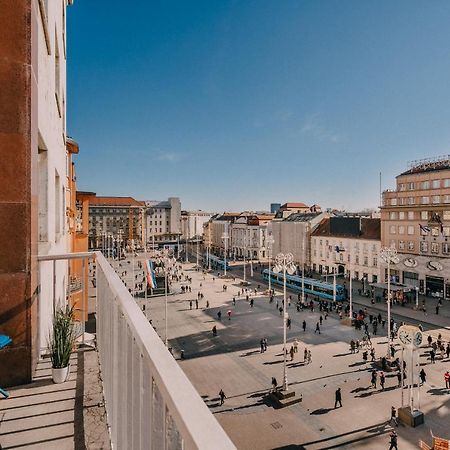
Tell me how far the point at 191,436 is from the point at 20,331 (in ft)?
12.4

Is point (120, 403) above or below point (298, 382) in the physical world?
above

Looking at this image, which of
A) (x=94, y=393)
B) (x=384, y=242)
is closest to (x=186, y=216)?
(x=384, y=242)

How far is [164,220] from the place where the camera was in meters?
150

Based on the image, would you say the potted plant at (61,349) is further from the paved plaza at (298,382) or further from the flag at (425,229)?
the flag at (425,229)

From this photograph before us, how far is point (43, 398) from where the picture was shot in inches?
167

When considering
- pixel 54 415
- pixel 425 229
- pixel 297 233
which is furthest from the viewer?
pixel 297 233

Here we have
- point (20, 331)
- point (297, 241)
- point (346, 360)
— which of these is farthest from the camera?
point (297, 241)

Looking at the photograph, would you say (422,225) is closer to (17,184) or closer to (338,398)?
(338,398)

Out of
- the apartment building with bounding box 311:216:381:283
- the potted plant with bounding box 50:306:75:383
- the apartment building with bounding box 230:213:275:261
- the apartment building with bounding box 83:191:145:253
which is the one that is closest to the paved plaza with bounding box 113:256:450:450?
the potted plant with bounding box 50:306:75:383

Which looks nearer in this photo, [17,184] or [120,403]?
[120,403]

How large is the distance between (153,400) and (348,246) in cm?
6875

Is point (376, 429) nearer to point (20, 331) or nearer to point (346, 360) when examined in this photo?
point (346, 360)

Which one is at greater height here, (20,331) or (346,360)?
(20,331)

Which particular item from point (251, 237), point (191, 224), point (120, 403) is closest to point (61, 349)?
point (120, 403)
